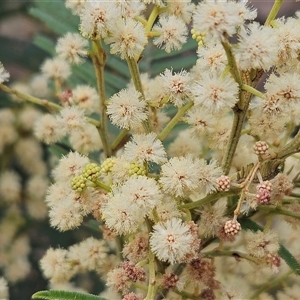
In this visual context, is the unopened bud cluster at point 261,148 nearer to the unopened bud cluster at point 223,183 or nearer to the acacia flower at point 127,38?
the unopened bud cluster at point 223,183

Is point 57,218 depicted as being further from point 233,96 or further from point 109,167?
point 233,96

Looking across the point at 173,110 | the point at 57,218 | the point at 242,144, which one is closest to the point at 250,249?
the point at 242,144

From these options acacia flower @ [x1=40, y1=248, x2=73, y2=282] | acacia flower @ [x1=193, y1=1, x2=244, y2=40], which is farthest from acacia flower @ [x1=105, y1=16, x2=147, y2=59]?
acacia flower @ [x1=40, y1=248, x2=73, y2=282]

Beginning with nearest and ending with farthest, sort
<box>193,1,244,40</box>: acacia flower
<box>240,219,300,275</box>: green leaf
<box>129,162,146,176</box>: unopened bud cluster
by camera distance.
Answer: <box>193,1,244,40</box>: acacia flower
<box>129,162,146,176</box>: unopened bud cluster
<box>240,219,300,275</box>: green leaf

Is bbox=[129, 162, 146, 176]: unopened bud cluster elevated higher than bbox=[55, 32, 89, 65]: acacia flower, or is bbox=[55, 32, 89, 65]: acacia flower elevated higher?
bbox=[55, 32, 89, 65]: acacia flower

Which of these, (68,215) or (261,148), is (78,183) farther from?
(261,148)

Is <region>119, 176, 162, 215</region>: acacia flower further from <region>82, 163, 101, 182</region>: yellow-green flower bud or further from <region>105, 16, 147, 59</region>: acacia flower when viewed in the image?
<region>105, 16, 147, 59</region>: acacia flower
